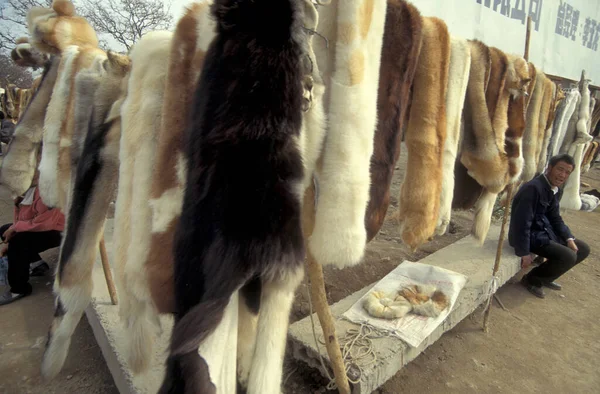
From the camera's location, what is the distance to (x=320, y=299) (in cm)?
152

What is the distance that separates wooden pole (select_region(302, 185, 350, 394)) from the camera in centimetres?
116

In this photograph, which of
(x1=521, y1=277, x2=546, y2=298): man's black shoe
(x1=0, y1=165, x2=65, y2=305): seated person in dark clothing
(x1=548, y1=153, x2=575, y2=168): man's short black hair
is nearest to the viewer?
(x1=0, y1=165, x2=65, y2=305): seated person in dark clothing

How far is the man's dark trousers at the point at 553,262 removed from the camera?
364 centimetres

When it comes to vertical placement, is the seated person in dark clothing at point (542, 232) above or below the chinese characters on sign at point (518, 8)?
below

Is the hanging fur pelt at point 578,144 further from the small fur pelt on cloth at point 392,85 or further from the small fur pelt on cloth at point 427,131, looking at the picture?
the small fur pelt on cloth at point 392,85

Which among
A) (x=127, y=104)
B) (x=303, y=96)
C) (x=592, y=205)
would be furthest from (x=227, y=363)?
(x=592, y=205)

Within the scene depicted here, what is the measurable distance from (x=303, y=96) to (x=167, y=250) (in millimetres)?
535

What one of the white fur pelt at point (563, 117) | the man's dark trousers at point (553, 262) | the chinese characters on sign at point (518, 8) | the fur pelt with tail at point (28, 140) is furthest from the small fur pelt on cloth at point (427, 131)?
the chinese characters on sign at point (518, 8)

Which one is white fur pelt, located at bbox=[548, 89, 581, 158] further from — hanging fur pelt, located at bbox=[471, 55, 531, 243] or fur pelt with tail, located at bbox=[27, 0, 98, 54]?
fur pelt with tail, located at bbox=[27, 0, 98, 54]

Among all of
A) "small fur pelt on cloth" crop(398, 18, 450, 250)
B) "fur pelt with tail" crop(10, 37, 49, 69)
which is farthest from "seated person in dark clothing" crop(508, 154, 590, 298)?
"fur pelt with tail" crop(10, 37, 49, 69)

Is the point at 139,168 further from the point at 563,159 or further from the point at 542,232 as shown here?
the point at 542,232

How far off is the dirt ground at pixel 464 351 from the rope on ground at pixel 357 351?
35 cm

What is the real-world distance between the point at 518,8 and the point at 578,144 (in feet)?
30.6

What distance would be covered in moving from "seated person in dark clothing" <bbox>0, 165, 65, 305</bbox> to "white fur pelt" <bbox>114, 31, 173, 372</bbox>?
234 centimetres
